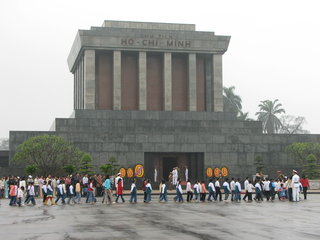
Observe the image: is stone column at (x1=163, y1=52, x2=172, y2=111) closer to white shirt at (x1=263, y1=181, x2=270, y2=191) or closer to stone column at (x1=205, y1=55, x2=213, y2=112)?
stone column at (x1=205, y1=55, x2=213, y2=112)

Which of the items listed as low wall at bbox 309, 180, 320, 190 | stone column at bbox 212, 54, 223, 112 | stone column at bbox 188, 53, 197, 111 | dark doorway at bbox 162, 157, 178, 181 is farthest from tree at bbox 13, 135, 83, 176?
low wall at bbox 309, 180, 320, 190

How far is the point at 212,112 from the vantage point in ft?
167

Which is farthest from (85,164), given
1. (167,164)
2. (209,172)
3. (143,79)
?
(143,79)

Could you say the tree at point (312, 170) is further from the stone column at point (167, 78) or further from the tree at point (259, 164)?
the stone column at point (167, 78)

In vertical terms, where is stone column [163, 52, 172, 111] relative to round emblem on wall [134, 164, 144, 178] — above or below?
above

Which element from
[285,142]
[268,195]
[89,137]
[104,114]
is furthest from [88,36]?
[268,195]

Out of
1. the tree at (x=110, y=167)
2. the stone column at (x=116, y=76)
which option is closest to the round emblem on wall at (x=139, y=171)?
the tree at (x=110, y=167)

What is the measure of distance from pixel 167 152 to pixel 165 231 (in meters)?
28.8

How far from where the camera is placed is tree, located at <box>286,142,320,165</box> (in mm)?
44281

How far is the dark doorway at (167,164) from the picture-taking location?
151 ft

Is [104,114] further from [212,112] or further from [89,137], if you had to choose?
[212,112]

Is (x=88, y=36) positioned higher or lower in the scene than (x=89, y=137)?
higher

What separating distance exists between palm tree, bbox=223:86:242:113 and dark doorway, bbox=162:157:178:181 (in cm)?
4941

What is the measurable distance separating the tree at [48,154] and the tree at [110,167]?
2.34m
